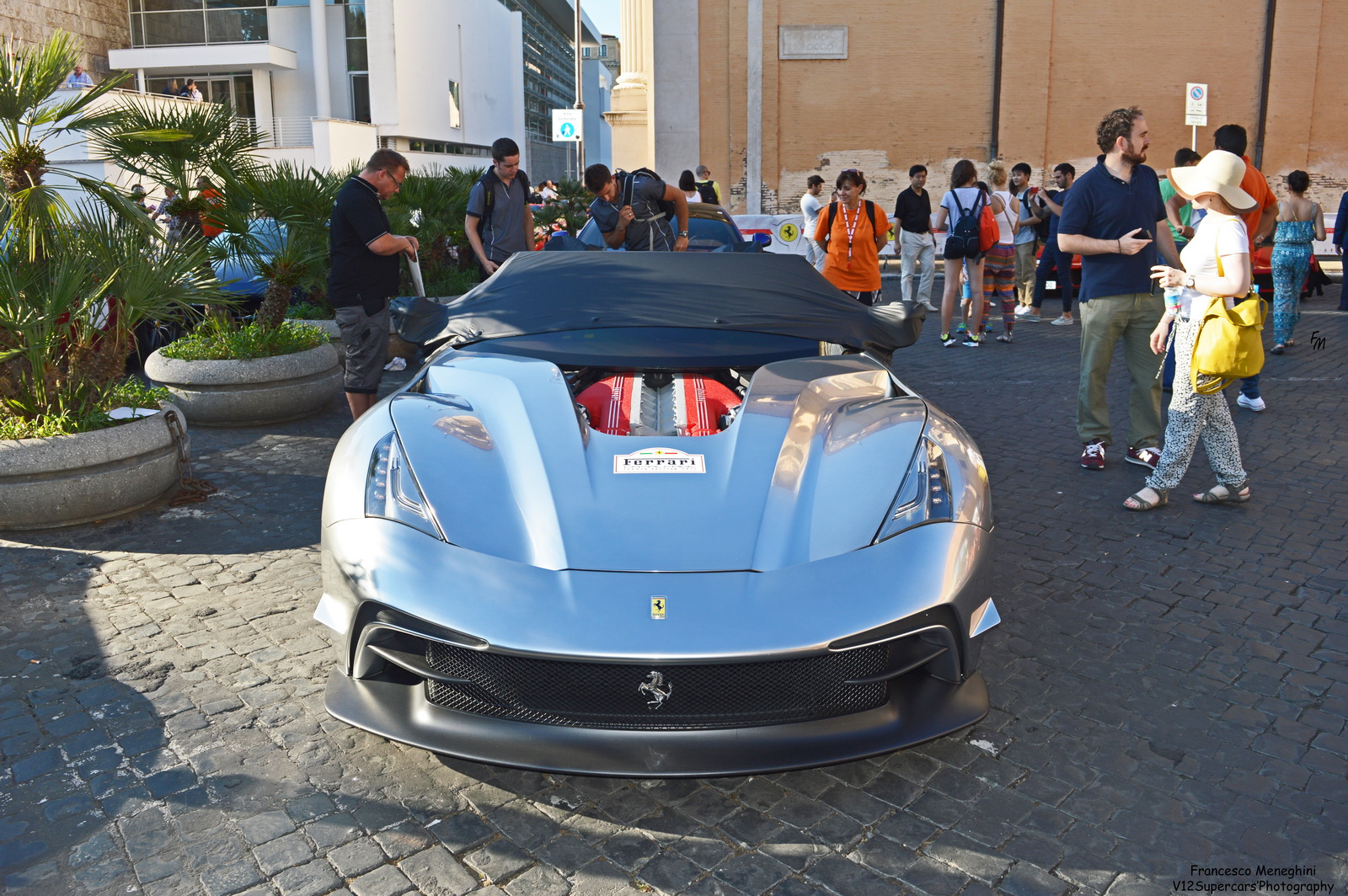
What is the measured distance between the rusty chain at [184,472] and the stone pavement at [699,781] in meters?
0.71

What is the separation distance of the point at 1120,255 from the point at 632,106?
23.5 m

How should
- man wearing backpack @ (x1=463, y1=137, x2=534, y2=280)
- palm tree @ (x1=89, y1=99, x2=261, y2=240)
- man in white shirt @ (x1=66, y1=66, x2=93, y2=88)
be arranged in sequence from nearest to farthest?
1. palm tree @ (x1=89, y1=99, x2=261, y2=240)
2. man wearing backpack @ (x1=463, y1=137, x2=534, y2=280)
3. man in white shirt @ (x1=66, y1=66, x2=93, y2=88)

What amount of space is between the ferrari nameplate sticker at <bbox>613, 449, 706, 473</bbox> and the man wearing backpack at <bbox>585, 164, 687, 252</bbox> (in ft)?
13.4

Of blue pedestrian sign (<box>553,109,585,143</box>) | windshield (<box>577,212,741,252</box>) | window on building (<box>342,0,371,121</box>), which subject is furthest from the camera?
window on building (<box>342,0,371,121</box>)

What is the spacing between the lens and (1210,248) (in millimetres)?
5082

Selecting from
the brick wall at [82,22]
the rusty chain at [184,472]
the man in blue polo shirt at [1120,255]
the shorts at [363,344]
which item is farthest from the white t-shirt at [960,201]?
the brick wall at [82,22]

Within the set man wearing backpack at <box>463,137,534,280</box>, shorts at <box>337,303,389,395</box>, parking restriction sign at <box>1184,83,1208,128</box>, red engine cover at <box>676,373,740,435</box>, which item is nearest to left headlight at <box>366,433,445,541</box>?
red engine cover at <box>676,373,740,435</box>

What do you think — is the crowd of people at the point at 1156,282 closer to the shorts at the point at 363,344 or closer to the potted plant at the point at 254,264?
A: the shorts at the point at 363,344

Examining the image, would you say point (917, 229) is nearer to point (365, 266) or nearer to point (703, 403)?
point (365, 266)

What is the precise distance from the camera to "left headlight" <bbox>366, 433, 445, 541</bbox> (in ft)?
9.52

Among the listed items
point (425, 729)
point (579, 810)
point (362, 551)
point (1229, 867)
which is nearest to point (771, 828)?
point (579, 810)

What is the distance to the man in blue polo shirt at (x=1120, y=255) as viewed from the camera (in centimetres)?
577

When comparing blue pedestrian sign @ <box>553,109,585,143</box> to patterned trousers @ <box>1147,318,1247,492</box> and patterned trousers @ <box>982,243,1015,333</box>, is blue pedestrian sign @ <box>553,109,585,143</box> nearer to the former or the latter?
patterned trousers @ <box>982,243,1015,333</box>

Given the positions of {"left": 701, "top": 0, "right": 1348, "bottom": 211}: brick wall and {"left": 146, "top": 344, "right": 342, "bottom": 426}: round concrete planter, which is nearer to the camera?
{"left": 146, "top": 344, "right": 342, "bottom": 426}: round concrete planter
